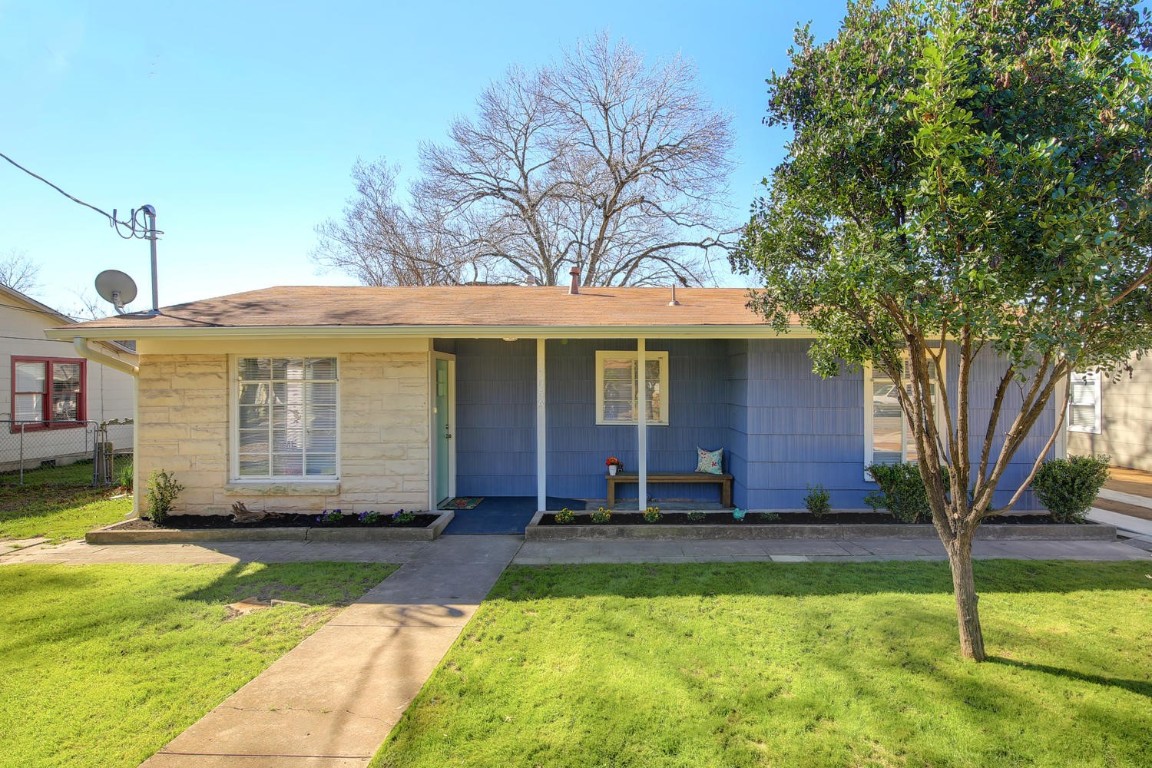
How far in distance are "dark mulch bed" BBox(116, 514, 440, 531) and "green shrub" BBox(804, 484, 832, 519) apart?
4.75 m

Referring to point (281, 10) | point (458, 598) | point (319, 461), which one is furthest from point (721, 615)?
point (281, 10)

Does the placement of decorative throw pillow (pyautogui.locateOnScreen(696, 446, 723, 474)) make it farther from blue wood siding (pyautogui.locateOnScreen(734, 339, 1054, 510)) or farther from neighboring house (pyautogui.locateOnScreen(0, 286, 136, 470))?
neighboring house (pyautogui.locateOnScreen(0, 286, 136, 470))

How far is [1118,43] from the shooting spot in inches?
126

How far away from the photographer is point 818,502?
7133 mm

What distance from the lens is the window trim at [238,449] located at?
7.46 m

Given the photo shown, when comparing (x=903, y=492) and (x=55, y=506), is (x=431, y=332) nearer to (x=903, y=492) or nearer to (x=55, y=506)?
(x=903, y=492)

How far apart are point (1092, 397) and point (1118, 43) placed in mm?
12663

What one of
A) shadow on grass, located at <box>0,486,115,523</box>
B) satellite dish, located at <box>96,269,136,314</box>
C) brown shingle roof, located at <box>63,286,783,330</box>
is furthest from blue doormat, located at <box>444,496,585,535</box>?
shadow on grass, located at <box>0,486,115,523</box>

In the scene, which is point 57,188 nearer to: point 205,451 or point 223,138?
point 223,138

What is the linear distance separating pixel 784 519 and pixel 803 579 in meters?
1.91

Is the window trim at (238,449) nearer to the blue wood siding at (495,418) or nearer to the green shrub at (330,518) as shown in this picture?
the green shrub at (330,518)

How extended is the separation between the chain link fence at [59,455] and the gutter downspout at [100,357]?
4333mm

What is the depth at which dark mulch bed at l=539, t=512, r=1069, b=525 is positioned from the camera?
704 centimetres

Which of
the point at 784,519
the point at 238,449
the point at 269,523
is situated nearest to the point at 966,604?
the point at 784,519
